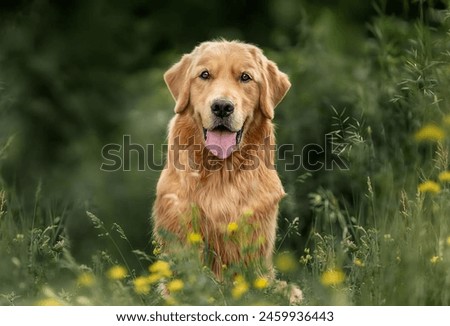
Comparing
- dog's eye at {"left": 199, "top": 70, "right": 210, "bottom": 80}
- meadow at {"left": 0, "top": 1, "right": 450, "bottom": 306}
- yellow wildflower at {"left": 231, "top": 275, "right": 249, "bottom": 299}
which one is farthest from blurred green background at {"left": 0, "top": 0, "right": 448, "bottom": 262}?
yellow wildflower at {"left": 231, "top": 275, "right": 249, "bottom": 299}

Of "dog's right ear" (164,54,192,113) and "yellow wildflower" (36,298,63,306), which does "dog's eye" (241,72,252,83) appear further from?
"yellow wildflower" (36,298,63,306)

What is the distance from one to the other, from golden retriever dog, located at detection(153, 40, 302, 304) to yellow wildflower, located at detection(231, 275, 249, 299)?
2.28 ft

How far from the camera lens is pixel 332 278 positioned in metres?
3.90

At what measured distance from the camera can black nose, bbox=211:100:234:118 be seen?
4805 millimetres

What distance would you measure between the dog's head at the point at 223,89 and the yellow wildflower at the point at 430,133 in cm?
98

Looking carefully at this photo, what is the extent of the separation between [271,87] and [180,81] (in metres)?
0.61

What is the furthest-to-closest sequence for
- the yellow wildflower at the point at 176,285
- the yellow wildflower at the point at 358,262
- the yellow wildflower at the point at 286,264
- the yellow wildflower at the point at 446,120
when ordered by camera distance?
the yellow wildflower at the point at 446,120 < the yellow wildflower at the point at 358,262 < the yellow wildflower at the point at 286,264 < the yellow wildflower at the point at 176,285

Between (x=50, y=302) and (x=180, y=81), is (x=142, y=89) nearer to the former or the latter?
(x=180, y=81)

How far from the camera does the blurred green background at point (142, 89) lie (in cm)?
533

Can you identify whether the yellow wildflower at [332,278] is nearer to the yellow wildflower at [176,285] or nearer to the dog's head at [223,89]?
the yellow wildflower at [176,285]

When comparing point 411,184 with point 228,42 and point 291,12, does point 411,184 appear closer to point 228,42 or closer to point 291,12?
point 228,42

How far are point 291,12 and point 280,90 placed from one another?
127 cm
